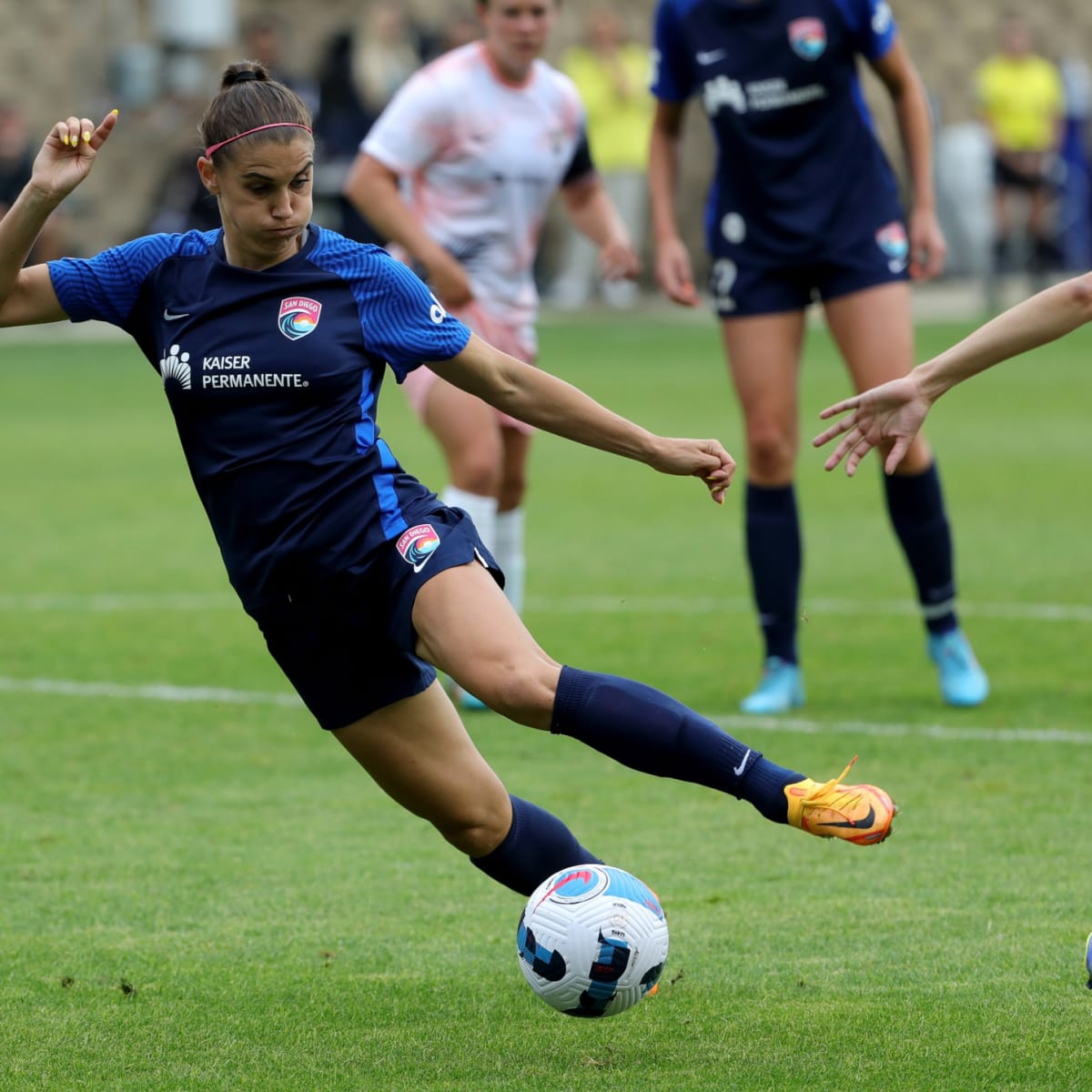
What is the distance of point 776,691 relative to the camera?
24.6ft

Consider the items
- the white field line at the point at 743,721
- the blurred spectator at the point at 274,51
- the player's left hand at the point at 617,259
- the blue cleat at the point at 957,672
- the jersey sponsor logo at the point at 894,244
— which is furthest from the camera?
the blurred spectator at the point at 274,51

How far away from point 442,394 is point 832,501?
5848 mm

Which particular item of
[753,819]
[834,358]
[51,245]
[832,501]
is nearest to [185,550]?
[832,501]

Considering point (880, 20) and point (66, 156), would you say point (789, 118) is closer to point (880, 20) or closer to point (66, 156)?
point (880, 20)

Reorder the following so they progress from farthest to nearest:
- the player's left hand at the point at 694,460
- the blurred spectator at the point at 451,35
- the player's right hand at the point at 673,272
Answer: the blurred spectator at the point at 451,35
the player's right hand at the point at 673,272
the player's left hand at the point at 694,460

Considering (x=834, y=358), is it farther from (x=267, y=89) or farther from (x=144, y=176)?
(x=267, y=89)

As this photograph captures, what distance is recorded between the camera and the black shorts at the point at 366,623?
13.8 ft

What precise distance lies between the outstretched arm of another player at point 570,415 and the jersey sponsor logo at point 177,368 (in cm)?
51

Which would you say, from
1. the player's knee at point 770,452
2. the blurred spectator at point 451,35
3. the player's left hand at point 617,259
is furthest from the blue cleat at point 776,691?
the blurred spectator at point 451,35

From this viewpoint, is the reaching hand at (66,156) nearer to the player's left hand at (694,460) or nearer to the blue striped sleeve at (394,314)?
the blue striped sleeve at (394,314)

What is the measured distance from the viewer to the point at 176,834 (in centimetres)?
597

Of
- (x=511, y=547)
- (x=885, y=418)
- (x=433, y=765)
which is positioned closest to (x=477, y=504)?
(x=511, y=547)

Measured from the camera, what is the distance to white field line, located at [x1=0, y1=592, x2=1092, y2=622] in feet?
30.6

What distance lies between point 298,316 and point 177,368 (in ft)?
0.87
